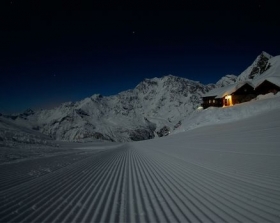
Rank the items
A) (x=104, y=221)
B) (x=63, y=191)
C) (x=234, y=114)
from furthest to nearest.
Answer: (x=234, y=114) < (x=63, y=191) < (x=104, y=221)

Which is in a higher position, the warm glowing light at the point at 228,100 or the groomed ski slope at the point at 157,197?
the warm glowing light at the point at 228,100

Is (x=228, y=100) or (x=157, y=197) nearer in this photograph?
(x=157, y=197)

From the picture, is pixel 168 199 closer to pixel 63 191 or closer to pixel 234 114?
pixel 63 191

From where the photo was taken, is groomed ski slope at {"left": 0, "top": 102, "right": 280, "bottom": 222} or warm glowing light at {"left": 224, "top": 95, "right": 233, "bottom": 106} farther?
warm glowing light at {"left": 224, "top": 95, "right": 233, "bottom": 106}

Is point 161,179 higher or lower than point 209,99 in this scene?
lower

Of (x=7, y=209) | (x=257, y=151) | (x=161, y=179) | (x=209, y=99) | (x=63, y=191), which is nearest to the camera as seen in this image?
(x=7, y=209)

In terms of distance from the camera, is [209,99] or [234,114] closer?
[234,114]

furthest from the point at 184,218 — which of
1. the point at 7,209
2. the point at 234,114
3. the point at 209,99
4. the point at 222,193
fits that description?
the point at 209,99

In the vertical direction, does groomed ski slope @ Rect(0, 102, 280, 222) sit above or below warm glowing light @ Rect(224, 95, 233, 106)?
below

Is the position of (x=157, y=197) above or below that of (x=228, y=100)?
below

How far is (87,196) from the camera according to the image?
5.69 m

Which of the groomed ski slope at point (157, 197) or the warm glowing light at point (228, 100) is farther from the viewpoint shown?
the warm glowing light at point (228, 100)

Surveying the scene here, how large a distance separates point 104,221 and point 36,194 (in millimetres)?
2757

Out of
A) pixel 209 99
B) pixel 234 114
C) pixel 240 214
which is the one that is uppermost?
pixel 209 99
